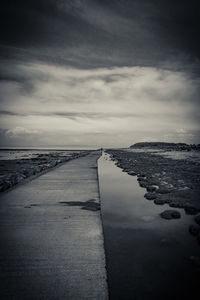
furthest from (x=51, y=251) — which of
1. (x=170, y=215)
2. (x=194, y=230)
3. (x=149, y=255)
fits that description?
(x=170, y=215)

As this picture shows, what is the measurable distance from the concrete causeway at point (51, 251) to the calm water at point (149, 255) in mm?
326

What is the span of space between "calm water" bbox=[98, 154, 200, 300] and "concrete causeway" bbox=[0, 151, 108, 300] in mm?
326

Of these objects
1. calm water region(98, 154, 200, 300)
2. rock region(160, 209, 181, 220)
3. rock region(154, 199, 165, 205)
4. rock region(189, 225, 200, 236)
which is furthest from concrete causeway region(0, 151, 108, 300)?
rock region(154, 199, 165, 205)

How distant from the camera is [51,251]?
2.75m

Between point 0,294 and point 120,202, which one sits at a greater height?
point 0,294

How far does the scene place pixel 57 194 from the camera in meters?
6.05

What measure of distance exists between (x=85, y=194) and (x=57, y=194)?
925 millimetres

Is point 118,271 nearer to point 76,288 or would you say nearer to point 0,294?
point 76,288

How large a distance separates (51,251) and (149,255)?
5.28 ft

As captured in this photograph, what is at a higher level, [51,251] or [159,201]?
[51,251]

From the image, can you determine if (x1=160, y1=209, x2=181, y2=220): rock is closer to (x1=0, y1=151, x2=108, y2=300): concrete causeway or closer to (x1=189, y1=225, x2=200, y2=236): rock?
(x1=189, y1=225, x2=200, y2=236): rock

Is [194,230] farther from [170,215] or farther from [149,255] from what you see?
[149,255]

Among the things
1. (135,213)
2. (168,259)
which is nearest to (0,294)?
(168,259)

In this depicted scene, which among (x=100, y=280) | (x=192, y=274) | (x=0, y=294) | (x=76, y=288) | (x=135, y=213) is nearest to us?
(x=0, y=294)
